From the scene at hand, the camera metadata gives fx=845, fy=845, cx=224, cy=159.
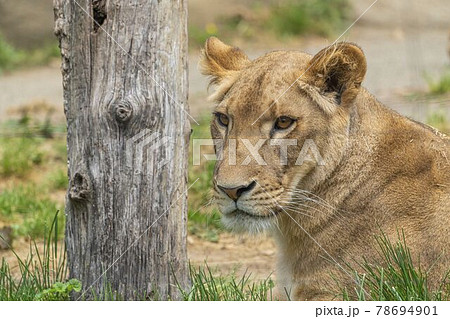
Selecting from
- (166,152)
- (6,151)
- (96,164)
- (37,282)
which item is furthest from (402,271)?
(6,151)

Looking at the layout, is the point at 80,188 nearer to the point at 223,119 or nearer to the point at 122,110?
the point at 122,110

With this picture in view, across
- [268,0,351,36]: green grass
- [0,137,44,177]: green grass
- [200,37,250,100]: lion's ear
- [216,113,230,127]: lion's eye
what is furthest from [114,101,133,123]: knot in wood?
[268,0,351,36]: green grass

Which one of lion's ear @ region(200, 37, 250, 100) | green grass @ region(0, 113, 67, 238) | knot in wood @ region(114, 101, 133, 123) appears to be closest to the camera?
knot in wood @ region(114, 101, 133, 123)

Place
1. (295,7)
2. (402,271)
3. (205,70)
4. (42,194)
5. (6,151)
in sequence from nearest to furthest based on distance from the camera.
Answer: (402,271), (205,70), (42,194), (6,151), (295,7)

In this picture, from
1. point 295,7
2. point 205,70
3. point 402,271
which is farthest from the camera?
point 295,7

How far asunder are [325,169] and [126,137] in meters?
1.13

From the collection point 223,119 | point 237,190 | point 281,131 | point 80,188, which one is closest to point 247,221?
point 237,190

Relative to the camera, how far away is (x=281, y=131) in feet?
15.0

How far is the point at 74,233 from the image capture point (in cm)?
445

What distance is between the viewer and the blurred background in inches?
278

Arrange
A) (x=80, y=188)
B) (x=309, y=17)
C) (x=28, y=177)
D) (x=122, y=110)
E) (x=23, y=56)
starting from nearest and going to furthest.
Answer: (x=122, y=110)
(x=80, y=188)
(x=28, y=177)
(x=23, y=56)
(x=309, y=17)

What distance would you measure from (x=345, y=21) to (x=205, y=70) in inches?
418

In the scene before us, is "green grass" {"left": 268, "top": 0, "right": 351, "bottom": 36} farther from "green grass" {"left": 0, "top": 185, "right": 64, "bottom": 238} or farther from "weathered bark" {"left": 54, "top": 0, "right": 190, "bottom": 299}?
"weathered bark" {"left": 54, "top": 0, "right": 190, "bottom": 299}

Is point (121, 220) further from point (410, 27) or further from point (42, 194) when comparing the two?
point (410, 27)
